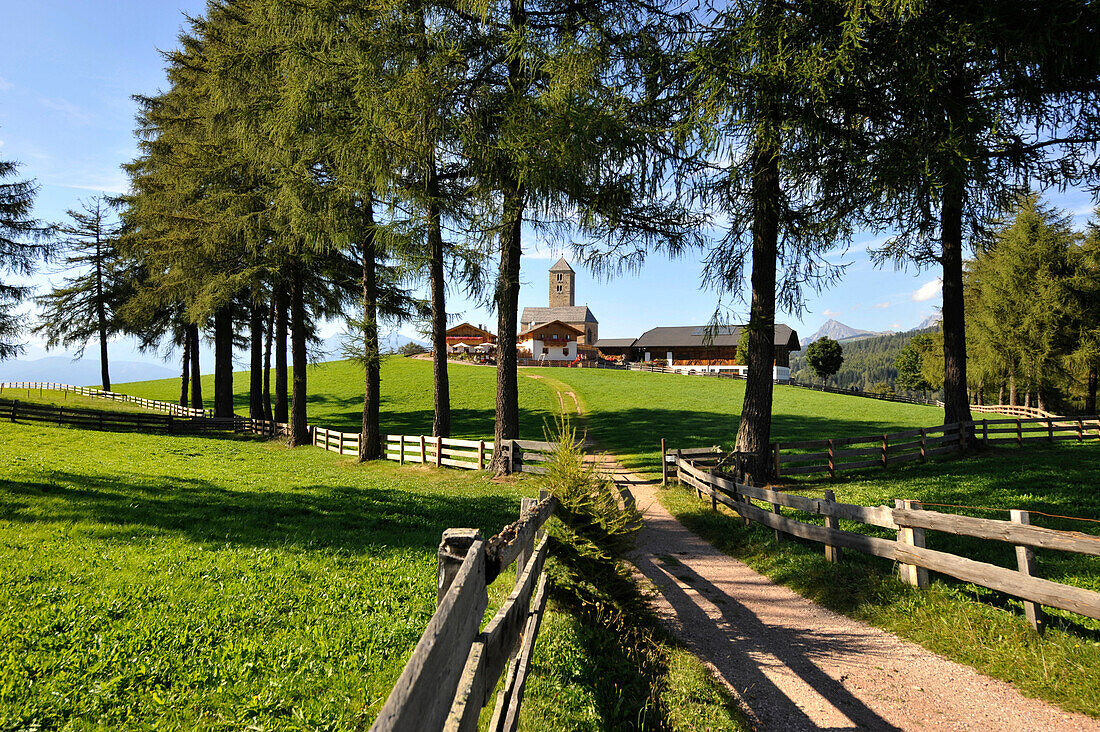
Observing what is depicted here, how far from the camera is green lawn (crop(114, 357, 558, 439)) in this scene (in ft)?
88.9

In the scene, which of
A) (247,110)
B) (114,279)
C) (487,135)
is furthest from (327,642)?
(114,279)

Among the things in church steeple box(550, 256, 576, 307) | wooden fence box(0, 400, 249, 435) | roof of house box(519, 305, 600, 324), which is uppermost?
church steeple box(550, 256, 576, 307)

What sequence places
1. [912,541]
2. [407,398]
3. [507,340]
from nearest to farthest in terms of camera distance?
[912,541], [507,340], [407,398]

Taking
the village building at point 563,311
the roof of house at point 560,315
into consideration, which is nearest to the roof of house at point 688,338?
the village building at point 563,311

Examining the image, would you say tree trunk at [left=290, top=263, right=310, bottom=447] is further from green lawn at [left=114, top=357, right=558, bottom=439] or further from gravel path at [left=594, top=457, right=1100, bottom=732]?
gravel path at [left=594, top=457, right=1100, bottom=732]

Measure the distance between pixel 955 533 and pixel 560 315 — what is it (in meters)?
81.9

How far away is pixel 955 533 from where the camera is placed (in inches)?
229

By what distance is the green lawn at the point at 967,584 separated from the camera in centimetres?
462

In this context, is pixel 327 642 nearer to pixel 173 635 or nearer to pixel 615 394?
pixel 173 635

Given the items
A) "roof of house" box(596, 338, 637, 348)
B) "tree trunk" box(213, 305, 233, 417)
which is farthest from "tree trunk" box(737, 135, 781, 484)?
"roof of house" box(596, 338, 637, 348)

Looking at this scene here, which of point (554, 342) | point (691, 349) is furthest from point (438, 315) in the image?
point (691, 349)

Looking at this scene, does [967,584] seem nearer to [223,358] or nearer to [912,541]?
[912,541]

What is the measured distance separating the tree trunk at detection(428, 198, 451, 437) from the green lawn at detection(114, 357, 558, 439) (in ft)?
8.17

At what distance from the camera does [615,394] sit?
37.2m
